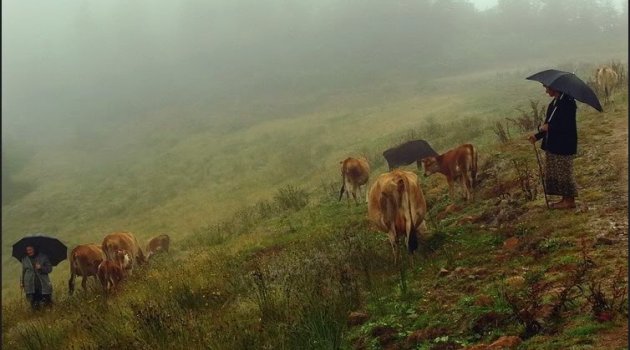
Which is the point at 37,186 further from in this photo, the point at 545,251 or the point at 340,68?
the point at 545,251

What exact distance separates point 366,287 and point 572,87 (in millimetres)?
4352

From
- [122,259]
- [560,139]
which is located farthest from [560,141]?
[122,259]

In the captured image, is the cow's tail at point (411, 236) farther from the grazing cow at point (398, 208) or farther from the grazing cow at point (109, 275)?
the grazing cow at point (109, 275)

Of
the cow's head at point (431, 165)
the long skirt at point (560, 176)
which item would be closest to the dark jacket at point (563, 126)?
the long skirt at point (560, 176)

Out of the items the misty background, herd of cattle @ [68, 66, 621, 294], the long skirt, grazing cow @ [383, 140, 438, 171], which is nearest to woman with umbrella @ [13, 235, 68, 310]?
herd of cattle @ [68, 66, 621, 294]

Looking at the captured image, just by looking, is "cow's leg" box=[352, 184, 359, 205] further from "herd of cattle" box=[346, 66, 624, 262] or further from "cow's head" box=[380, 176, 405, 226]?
"cow's head" box=[380, 176, 405, 226]

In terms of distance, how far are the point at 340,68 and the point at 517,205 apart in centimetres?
6008

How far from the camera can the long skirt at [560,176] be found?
8.18 metres

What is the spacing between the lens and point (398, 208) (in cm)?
796

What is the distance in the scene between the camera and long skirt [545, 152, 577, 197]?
8.18 meters

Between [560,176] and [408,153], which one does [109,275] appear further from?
[408,153]

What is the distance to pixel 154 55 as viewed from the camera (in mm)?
89000

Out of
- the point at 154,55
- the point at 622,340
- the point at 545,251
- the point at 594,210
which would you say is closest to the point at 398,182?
the point at 545,251

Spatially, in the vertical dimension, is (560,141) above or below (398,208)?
above
